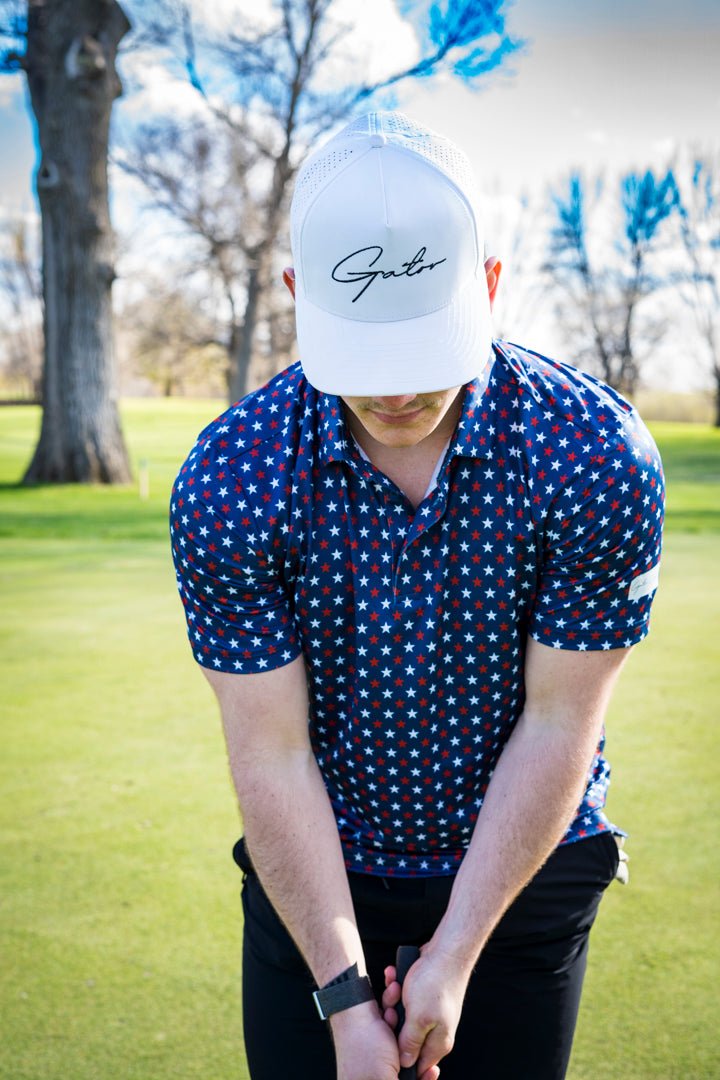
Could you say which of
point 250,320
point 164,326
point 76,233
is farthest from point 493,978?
point 164,326

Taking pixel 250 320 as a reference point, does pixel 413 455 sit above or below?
below

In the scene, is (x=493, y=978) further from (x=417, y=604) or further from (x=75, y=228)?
(x=75, y=228)

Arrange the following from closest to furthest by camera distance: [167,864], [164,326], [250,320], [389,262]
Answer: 1. [389,262]
2. [167,864]
3. [250,320]
4. [164,326]

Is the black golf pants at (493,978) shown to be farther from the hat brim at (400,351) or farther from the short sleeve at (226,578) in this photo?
the hat brim at (400,351)

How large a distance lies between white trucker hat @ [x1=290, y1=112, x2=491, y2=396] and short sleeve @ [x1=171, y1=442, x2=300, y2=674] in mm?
241

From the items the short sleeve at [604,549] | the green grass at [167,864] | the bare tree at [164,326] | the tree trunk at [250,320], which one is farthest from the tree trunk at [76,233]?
the bare tree at [164,326]

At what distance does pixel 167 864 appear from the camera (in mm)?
2848

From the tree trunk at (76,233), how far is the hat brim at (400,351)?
12759mm

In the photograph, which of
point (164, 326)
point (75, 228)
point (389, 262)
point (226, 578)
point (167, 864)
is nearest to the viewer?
point (389, 262)

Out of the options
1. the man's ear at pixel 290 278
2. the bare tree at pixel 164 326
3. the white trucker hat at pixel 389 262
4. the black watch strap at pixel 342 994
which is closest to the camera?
the white trucker hat at pixel 389 262

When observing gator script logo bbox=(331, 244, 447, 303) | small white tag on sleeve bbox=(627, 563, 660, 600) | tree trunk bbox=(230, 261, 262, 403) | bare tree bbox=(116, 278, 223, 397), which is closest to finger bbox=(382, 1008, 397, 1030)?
small white tag on sleeve bbox=(627, 563, 660, 600)

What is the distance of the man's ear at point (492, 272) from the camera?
161 centimetres

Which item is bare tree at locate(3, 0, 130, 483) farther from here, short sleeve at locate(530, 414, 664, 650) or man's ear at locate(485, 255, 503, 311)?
short sleeve at locate(530, 414, 664, 650)

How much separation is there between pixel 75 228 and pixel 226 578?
522 inches
